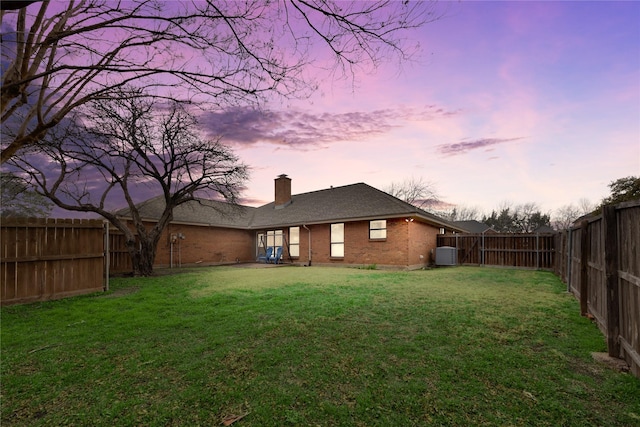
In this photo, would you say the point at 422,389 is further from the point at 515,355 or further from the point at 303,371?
the point at 515,355

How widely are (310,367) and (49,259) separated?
7974mm

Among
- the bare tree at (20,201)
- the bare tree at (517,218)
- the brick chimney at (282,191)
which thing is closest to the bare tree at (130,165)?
the bare tree at (20,201)

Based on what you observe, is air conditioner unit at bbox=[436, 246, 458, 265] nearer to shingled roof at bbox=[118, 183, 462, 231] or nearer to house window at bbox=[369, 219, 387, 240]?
shingled roof at bbox=[118, 183, 462, 231]

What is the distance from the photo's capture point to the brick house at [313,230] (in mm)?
15648

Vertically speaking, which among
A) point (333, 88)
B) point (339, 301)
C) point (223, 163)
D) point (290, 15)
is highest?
point (223, 163)

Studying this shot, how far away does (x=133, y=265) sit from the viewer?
42.5 feet

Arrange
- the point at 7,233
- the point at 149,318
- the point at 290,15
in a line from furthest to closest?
the point at 7,233 < the point at 149,318 < the point at 290,15

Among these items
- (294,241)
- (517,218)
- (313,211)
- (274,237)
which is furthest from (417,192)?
(517,218)

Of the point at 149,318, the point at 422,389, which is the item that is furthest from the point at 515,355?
the point at 149,318

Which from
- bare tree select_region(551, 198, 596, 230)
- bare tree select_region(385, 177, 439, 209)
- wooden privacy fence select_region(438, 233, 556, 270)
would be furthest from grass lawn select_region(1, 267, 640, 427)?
bare tree select_region(551, 198, 596, 230)

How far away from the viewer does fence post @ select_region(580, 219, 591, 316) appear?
17.9 feet

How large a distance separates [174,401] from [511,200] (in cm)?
6769

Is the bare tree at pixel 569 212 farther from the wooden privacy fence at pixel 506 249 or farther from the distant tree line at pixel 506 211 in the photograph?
the wooden privacy fence at pixel 506 249

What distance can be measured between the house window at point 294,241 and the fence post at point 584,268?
15.8m
